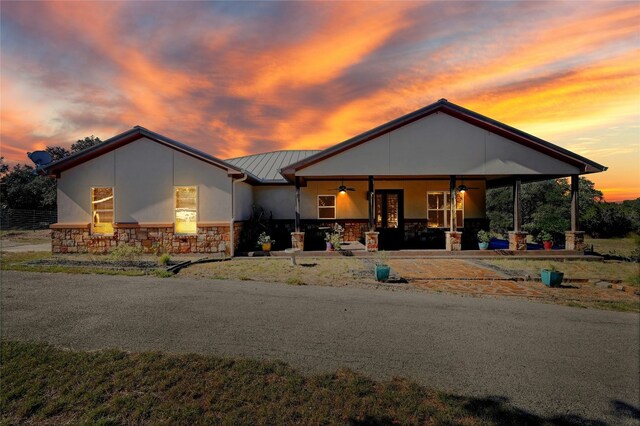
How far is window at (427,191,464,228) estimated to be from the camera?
1775 centimetres

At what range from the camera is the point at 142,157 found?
14.4 meters

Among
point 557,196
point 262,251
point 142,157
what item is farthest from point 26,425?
point 557,196

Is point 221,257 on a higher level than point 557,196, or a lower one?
lower

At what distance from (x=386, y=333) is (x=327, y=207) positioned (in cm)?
1302

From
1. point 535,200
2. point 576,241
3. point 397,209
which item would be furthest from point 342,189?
point 535,200

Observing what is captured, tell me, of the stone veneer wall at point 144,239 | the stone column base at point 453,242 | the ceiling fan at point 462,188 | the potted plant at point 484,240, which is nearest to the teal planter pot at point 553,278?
the stone column base at point 453,242

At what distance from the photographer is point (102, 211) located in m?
14.9

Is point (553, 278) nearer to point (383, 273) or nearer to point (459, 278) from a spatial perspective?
point (459, 278)

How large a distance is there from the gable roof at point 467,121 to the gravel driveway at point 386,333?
7.84 meters

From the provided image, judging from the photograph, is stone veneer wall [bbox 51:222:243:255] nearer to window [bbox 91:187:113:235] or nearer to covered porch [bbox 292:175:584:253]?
window [bbox 91:187:113:235]

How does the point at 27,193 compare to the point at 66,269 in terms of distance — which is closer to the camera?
the point at 66,269

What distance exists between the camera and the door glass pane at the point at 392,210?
18.0 m

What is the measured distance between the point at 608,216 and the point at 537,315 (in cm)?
2151

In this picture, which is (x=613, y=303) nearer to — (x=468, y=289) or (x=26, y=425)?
(x=468, y=289)
